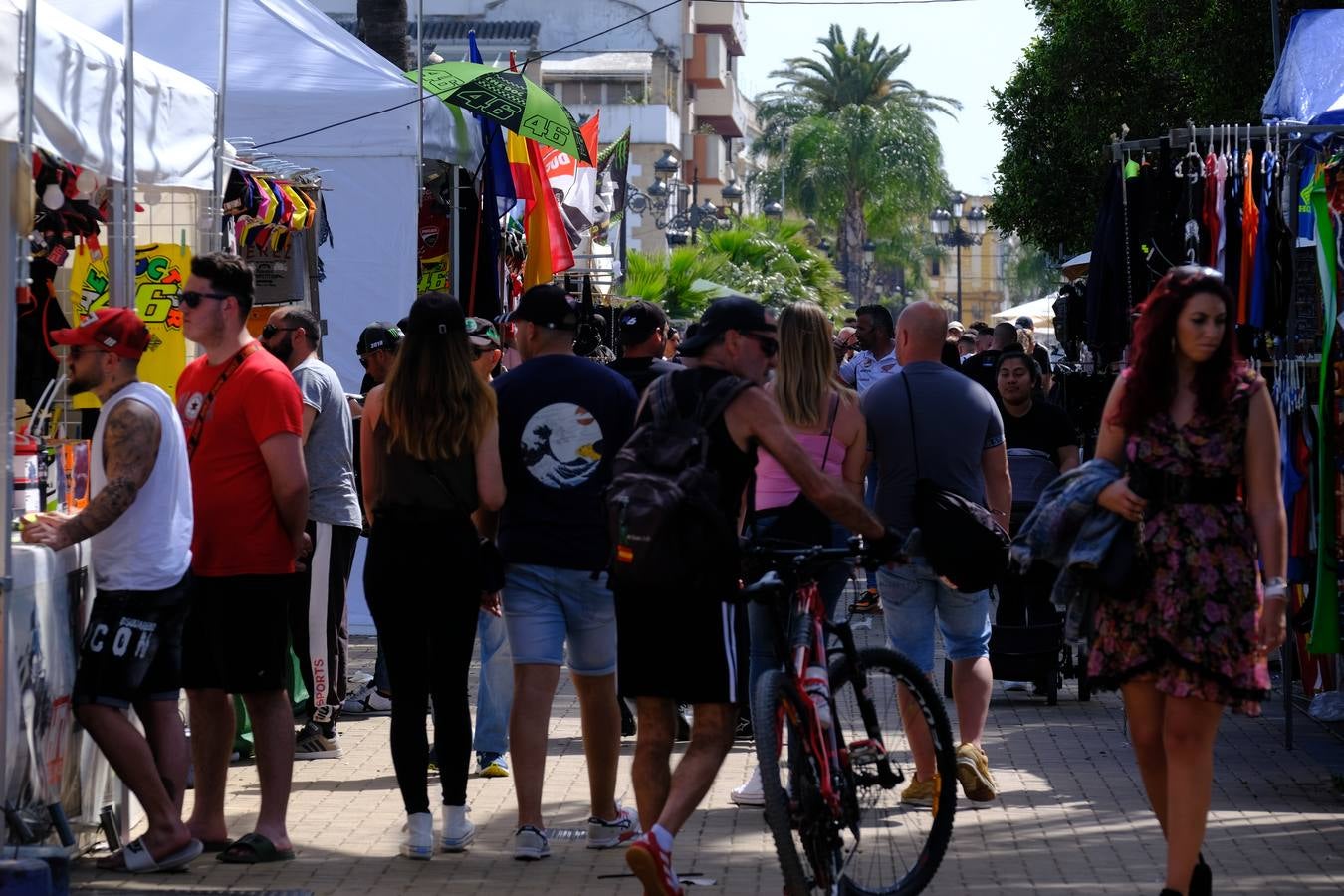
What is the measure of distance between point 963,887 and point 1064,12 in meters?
22.5

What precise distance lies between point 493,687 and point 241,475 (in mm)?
2038

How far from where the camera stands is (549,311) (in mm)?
6984

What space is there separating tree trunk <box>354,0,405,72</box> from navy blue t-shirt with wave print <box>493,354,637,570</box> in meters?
11.2

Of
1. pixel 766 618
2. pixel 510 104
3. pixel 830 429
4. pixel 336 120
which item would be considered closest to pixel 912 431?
pixel 830 429

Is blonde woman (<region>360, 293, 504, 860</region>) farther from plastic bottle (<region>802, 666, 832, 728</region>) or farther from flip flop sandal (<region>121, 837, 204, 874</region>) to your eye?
plastic bottle (<region>802, 666, 832, 728</region>)

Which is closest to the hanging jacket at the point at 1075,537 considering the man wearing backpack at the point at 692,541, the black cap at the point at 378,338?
the man wearing backpack at the point at 692,541

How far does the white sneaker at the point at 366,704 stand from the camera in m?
10.6

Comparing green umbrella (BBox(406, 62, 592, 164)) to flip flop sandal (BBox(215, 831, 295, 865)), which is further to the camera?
green umbrella (BBox(406, 62, 592, 164))

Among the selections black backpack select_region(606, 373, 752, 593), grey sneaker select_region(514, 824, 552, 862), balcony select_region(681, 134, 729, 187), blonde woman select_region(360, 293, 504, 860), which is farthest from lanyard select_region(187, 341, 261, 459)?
balcony select_region(681, 134, 729, 187)

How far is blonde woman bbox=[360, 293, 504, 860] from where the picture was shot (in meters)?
6.80

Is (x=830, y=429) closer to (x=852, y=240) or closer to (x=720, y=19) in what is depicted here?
(x=852, y=240)

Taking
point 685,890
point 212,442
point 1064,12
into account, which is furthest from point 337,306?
point 1064,12

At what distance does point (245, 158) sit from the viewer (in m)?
10.2

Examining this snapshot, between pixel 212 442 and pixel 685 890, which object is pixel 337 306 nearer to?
pixel 212 442
